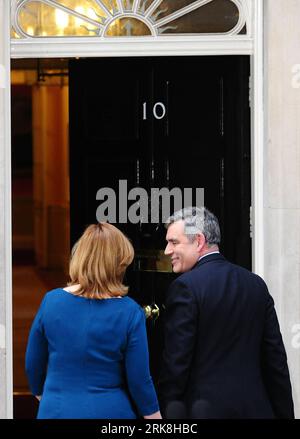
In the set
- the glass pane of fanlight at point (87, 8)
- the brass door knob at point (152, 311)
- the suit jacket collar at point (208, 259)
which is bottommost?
the brass door knob at point (152, 311)

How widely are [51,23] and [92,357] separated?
2.63 m

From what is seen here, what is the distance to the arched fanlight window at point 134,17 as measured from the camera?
580 centimetres

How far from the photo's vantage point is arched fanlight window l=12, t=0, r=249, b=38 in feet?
19.0

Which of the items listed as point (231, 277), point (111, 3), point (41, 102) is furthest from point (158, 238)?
point (41, 102)

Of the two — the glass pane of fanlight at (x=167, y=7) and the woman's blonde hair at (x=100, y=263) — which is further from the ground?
the glass pane of fanlight at (x=167, y=7)

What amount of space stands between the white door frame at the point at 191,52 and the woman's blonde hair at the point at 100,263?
1.62 m

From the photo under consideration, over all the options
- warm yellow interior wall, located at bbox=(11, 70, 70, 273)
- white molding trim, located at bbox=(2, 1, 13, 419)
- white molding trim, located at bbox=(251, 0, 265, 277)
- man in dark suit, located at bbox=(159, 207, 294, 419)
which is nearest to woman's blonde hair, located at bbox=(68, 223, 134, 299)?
man in dark suit, located at bbox=(159, 207, 294, 419)

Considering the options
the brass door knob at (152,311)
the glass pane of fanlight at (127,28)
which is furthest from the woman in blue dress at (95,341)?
the glass pane of fanlight at (127,28)

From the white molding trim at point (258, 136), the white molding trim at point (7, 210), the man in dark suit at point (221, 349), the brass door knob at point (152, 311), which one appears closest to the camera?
the man in dark suit at point (221, 349)

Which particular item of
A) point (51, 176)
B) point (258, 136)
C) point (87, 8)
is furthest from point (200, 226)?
point (51, 176)

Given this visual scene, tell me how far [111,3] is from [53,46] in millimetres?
433

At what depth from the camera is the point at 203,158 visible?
6082 millimetres

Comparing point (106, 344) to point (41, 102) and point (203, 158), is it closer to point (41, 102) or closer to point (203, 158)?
point (203, 158)

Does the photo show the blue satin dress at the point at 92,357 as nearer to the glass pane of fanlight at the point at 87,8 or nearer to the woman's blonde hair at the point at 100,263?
the woman's blonde hair at the point at 100,263
